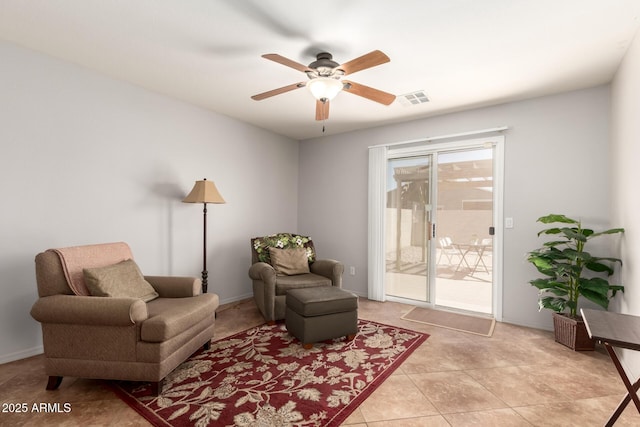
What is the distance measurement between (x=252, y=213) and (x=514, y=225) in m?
3.38

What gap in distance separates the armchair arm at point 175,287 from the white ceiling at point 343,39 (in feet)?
6.27

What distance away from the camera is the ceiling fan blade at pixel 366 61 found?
74.5 inches

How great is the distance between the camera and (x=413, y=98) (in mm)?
3438

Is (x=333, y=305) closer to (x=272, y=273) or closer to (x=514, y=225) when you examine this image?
(x=272, y=273)

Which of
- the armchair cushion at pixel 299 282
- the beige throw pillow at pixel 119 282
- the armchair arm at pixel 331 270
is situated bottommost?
the armchair cushion at pixel 299 282

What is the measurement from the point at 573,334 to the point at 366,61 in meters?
2.95

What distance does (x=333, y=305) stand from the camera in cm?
277

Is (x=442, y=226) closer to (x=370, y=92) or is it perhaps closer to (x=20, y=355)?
(x=370, y=92)

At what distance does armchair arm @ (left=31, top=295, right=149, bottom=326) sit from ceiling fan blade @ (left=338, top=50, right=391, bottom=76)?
208 centimetres

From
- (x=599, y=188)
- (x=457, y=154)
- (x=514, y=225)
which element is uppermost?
(x=457, y=154)

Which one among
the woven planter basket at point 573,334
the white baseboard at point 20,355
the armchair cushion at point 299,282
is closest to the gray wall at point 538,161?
the woven planter basket at point 573,334

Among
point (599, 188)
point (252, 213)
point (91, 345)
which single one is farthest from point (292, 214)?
point (599, 188)

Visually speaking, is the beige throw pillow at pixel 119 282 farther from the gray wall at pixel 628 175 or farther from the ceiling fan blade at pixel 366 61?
the gray wall at pixel 628 175

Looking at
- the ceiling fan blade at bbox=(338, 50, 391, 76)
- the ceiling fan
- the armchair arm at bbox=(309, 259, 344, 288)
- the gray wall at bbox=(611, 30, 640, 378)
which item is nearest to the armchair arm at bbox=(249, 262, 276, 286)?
the armchair arm at bbox=(309, 259, 344, 288)
